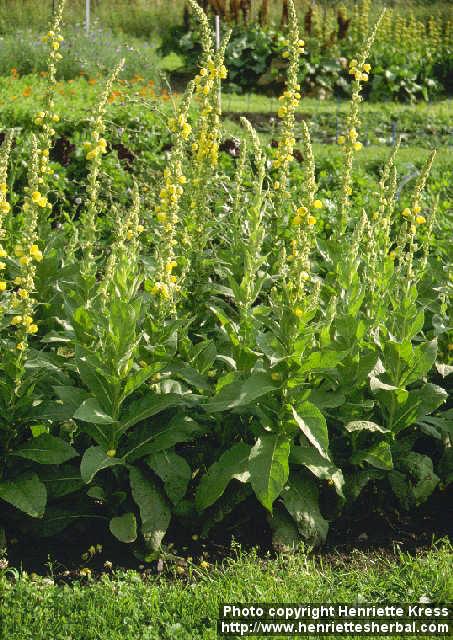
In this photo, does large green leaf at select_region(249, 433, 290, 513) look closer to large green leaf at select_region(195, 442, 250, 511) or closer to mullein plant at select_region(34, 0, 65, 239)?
large green leaf at select_region(195, 442, 250, 511)

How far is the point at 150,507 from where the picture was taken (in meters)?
3.85

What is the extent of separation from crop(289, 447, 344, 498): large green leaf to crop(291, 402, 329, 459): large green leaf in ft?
0.33

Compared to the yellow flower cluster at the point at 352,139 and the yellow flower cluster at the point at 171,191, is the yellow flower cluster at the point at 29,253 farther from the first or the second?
the yellow flower cluster at the point at 352,139

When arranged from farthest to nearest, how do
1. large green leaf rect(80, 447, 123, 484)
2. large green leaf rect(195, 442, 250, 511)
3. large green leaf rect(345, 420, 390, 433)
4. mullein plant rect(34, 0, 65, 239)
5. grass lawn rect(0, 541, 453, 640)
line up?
mullein plant rect(34, 0, 65, 239) < large green leaf rect(345, 420, 390, 433) < large green leaf rect(195, 442, 250, 511) < large green leaf rect(80, 447, 123, 484) < grass lawn rect(0, 541, 453, 640)

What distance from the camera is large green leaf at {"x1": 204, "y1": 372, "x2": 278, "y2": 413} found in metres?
3.75

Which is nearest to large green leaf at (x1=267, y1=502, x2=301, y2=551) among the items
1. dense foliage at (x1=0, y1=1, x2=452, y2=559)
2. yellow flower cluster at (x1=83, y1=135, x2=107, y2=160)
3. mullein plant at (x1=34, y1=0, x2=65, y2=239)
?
dense foliage at (x1=0, y1=1, x2=452, y2=559)

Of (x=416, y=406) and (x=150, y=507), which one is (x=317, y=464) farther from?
(x=150, y=507)

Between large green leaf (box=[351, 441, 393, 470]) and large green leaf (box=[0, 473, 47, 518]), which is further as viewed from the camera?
large green leaf (box=[351, 441, 393, 470])

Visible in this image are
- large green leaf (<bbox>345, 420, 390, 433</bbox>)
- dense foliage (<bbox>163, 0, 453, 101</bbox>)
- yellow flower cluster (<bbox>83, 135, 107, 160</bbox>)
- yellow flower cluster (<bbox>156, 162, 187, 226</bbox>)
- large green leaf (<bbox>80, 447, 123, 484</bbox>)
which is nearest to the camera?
large green leaf (<bbox>80, 447, 123, 484</bbox>)

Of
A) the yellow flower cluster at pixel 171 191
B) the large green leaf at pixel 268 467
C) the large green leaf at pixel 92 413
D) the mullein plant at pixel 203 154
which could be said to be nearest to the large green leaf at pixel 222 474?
the large green leaf at pixel 268 467

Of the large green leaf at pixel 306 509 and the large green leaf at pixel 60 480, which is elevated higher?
the large green leaf at pixel 60 480

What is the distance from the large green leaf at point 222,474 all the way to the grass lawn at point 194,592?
0.86 feet

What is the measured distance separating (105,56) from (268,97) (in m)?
2.74

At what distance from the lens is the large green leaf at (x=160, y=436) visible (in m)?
3.93
